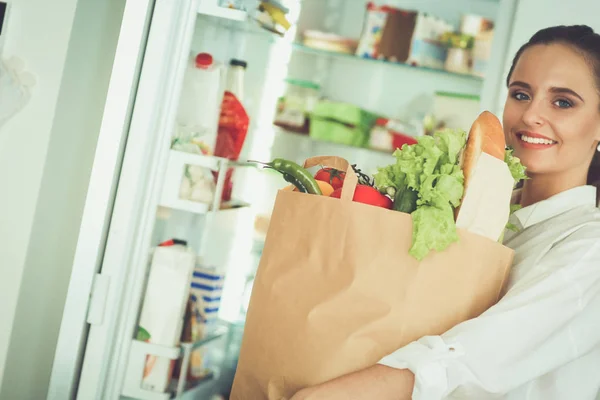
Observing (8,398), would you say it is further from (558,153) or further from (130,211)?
(558,153)

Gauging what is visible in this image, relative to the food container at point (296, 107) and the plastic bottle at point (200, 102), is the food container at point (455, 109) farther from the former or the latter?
the plastic bottle at point (200, 102)

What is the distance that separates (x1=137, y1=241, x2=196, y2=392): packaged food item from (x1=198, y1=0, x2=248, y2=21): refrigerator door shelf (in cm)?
57

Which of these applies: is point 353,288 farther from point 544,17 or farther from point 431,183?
point 544,17

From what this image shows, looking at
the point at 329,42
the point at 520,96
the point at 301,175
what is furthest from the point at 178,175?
the point at 329,42

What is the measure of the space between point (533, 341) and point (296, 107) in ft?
6.31

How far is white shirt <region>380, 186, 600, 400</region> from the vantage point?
96 cm

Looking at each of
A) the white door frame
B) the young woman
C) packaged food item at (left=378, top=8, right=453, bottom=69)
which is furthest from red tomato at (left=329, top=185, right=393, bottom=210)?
packaged food item at (left=378, top=8, right=453, bottom=69)

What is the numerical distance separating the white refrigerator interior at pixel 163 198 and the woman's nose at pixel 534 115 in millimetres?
644

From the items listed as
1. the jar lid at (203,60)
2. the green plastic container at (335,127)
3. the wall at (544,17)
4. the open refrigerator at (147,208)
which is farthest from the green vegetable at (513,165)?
the green plastic container at (335,127)

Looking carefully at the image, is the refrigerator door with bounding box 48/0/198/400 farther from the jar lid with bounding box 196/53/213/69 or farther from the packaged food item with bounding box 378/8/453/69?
the packaged food item with bounding box 378/8/453/69

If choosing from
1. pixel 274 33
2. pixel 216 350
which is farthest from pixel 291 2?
pixel 216 350

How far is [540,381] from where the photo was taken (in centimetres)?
115

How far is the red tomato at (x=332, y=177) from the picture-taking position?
3.79 feet

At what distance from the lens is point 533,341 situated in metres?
1.03
